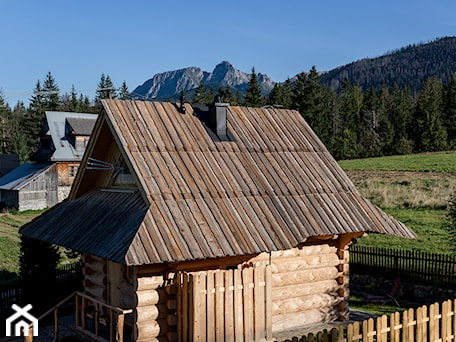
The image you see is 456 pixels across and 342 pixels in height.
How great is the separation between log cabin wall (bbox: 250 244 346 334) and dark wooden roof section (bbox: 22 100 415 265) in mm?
1209

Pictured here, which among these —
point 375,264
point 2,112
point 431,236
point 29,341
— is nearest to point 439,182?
point 431,236

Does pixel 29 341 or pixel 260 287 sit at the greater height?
pixel 260 287

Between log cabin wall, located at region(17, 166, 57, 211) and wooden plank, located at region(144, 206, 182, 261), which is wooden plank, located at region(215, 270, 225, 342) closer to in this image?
wooden plank, located at region(144, 206, 182, 261)

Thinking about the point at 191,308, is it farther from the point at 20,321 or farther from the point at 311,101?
the point at 311,101

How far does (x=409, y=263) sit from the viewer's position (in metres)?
19.1

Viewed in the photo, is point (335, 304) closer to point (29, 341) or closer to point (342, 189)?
point (342, 189)

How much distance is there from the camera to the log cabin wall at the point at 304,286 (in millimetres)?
13336

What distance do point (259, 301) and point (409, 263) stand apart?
32.3 ft

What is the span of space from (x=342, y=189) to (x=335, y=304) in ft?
10.7

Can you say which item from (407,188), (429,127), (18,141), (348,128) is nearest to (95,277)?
(407,188)

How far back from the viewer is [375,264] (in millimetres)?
20266

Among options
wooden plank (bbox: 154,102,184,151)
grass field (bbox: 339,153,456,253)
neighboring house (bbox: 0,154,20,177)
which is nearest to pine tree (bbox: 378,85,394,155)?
grass field (bbox: 339,153,456,253)

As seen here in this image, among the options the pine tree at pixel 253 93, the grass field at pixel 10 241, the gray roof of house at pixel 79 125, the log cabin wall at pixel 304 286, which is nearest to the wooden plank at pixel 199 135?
the log cabin wall at pixel 304 286

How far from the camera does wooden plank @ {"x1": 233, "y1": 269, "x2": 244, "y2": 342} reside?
11.0m
